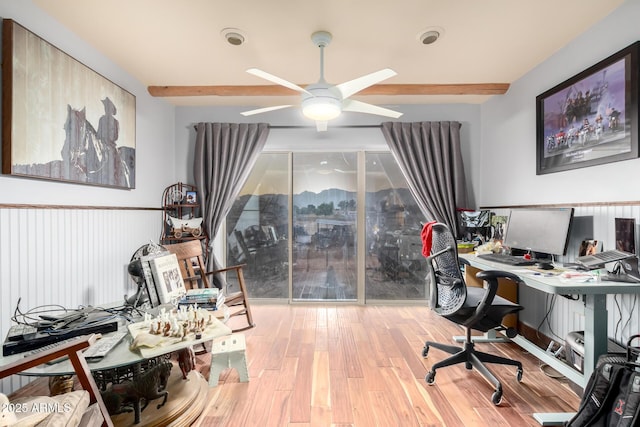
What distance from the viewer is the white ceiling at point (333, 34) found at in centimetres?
197

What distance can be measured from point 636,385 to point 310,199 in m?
3.12

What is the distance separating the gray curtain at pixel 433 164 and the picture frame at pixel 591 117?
923mm

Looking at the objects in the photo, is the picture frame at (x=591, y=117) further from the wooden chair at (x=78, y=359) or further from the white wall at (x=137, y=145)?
the white wall at (x=137, y=145)

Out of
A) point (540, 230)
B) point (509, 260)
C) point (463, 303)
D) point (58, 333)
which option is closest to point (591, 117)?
point (540, 230)

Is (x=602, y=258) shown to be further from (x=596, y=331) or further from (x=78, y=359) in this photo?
(x=78, y=359)

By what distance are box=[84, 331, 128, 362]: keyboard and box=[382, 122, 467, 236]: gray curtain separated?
3.09 meters

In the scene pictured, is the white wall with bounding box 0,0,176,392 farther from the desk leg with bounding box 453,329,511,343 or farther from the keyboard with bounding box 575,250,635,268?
the keyboard with bounding box 575,250,635,268

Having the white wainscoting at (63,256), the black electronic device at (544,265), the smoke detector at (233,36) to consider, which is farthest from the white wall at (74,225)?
the black electronic device at (544,265)

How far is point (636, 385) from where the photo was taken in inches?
53.2

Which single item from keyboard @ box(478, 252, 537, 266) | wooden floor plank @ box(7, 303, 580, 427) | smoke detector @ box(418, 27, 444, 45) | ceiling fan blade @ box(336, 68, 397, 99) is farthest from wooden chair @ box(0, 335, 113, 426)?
smoke detector @ box(418, 27, 444, 45)

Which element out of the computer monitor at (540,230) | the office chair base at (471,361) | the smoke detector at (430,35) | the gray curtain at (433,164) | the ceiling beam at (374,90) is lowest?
the office chair base at (471,361)

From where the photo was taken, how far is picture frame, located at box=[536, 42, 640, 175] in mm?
1906

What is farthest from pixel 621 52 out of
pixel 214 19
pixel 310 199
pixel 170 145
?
pixel 170 145

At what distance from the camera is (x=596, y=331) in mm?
1645
